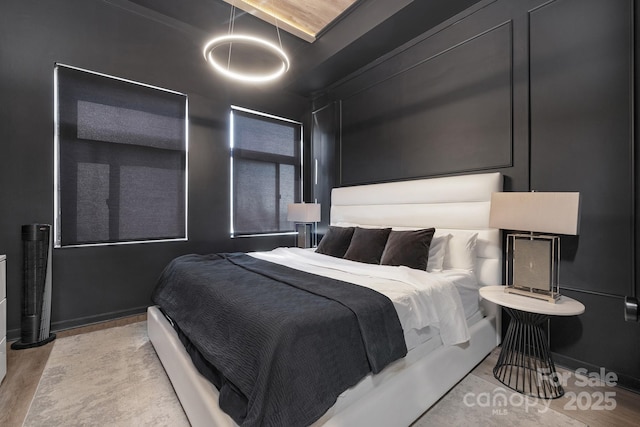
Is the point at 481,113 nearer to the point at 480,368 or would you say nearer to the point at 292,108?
the point at 480,368

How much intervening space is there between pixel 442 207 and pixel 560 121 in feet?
3.69

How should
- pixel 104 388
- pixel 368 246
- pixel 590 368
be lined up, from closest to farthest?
pixel 104 388 → pixel 590 368 → pixel 368 246

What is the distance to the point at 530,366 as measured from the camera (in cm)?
206

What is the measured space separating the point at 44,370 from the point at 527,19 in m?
4.76

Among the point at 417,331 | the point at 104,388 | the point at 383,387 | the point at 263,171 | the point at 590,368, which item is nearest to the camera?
the point at 383,387

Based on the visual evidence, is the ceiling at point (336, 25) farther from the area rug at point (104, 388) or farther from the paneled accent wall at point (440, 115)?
the area rug at point (104, 388)

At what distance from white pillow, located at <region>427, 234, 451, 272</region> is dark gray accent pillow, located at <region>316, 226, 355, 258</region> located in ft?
2.81

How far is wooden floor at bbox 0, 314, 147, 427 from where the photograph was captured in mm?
1705

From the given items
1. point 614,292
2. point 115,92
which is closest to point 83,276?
point 115,92

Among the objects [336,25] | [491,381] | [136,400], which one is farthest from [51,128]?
[491,381]

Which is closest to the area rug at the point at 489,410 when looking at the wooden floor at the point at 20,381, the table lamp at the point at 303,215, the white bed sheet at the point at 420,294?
the white bed sheet at the point at 420,294

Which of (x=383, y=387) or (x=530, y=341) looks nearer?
(x=383, y=387)

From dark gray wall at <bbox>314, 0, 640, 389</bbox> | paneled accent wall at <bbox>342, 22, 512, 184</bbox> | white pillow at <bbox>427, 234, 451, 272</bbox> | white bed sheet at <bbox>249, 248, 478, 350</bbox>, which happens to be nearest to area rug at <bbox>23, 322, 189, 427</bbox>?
white bed sheet at <bbox>249, 248, 478, 350</bbox>

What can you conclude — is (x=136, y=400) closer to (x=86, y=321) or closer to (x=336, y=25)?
(x=86, y=321)
